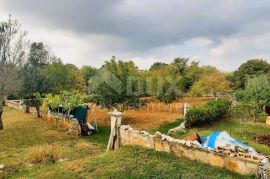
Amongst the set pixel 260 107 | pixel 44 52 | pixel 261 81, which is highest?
pixel 44 52

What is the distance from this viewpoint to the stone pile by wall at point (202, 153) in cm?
949

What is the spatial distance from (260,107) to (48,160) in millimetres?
14801

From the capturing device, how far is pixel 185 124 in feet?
67.8

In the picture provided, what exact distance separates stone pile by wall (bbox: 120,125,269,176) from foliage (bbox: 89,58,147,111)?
10031 millimetres

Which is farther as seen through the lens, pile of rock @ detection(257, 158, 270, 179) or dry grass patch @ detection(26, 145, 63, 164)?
dry grass patch @ detection(26, 145, 63, 164)

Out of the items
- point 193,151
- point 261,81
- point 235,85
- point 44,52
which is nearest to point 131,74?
point 261,81

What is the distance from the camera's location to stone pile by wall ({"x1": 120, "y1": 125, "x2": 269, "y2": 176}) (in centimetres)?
949

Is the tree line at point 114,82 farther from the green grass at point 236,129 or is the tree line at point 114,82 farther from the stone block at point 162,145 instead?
the stone block at point 162,145

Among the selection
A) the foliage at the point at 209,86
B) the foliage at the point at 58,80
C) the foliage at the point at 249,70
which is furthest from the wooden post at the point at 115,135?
the foliage at the point at 249,70

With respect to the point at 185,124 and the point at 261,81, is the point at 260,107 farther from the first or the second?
the point at 261,81

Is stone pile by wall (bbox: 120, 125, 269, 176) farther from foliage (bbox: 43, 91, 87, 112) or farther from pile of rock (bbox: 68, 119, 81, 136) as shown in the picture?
foliage (bbox: 43, 91, 87, 112)

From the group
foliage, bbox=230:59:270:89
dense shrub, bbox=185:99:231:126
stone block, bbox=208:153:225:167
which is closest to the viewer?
stone block, bbox=208:153:225:167

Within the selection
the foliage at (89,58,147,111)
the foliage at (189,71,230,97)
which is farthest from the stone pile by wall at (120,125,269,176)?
the foliage at (189,71,230,97)

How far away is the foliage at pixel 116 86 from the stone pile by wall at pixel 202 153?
10031 millimetres
